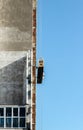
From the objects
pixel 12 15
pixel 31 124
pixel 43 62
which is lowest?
pixel 31 124

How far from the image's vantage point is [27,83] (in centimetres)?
6444

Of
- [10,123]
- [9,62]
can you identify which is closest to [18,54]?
[9,62]

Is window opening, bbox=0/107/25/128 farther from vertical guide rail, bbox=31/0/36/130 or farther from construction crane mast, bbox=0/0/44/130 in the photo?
vertical guide rail, bbox=31/0/36/130

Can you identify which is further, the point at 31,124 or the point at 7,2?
the point at 7,2

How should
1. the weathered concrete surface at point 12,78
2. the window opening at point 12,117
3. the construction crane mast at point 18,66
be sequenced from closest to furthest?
the window opening at point 12,117 < the construction crane mast at point 18,66 < the weathered concrete surface at point 12,78

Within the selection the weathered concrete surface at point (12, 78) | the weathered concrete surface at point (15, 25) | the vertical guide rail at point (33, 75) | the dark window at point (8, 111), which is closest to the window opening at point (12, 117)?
the dark window at point (8, 111)

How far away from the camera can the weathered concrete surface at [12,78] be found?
64625 mm

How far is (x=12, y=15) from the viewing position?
67.1 metres

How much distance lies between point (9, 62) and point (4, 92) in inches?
101

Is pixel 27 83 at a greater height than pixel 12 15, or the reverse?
pixel 12 15

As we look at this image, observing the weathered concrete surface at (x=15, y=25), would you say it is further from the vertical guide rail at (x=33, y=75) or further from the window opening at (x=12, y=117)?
the window opening at (x=12, y=117)

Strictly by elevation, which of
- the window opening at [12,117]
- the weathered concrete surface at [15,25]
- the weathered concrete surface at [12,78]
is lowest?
the window opening at [12,117]

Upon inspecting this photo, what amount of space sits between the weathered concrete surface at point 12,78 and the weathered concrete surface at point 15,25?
76 cm

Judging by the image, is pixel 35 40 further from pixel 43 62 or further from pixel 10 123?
pixel 10 123
